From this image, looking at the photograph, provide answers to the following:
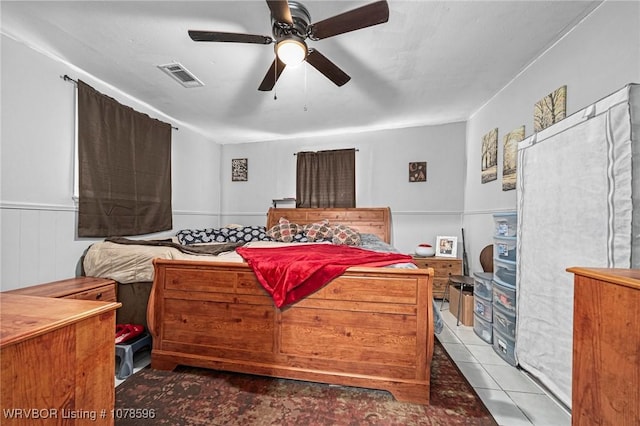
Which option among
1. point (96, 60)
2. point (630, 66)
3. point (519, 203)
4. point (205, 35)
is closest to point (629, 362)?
point (519, 203)

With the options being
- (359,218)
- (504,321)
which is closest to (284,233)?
(359,218)

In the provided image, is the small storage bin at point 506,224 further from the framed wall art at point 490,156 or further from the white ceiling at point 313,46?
the white ceiling at point 313,46

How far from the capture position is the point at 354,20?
1496 millimetres

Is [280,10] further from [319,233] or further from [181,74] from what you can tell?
[319,233]

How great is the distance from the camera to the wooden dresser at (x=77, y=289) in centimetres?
196

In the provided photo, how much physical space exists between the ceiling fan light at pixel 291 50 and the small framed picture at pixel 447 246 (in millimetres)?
3234

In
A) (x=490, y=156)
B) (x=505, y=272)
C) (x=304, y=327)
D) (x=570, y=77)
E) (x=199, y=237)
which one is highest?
(x=570, y=77)

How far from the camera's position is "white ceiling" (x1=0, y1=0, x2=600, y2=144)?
1.76 metres

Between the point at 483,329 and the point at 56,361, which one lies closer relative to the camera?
the point at 56,361

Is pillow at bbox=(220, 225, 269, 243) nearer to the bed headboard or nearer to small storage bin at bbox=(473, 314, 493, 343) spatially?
the bed headboard

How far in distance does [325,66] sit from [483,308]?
2642 millimetres

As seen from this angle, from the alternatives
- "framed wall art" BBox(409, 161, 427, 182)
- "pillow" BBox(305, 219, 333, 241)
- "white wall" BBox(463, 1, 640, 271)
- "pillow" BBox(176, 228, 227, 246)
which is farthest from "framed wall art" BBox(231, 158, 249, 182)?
"white wall" BBox(463, 1, 640, 271)

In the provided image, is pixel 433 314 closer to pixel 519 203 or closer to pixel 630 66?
pixel 519 203

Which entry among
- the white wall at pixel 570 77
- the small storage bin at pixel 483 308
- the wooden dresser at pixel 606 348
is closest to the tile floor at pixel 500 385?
the small storage bin at pixel 483 308
